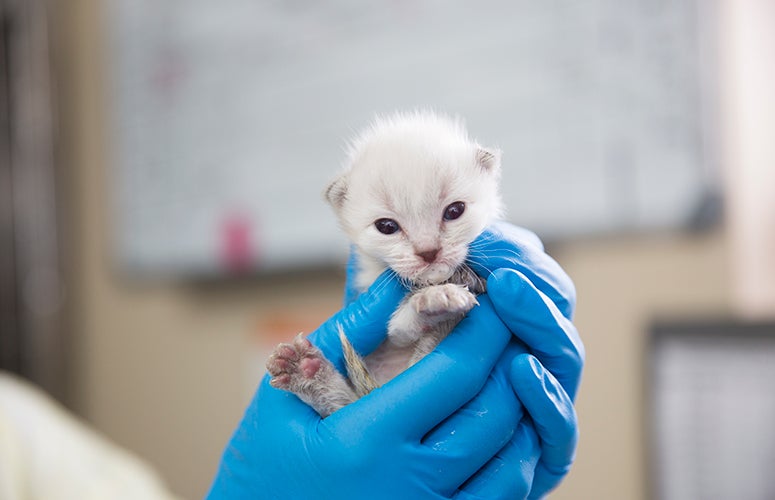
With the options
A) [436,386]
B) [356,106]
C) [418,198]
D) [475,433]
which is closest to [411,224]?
[418,198]

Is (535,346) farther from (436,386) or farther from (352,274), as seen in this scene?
(352,274)

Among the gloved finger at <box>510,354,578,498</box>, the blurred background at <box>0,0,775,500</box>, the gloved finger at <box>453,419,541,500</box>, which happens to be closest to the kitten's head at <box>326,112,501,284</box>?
the gloved finger at <box>510,354,578,498</box>

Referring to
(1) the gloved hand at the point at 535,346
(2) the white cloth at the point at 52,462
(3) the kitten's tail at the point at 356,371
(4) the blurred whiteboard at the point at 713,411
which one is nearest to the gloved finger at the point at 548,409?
(1) the gloved hand at the point at 535,346

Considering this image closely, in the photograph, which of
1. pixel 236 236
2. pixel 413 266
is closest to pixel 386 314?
pixel 413 266

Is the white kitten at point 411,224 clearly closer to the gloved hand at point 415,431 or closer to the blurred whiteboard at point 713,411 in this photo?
the gloved hand at point 415,431

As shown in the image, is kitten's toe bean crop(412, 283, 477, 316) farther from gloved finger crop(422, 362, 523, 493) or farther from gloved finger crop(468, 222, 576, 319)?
gloved finger crop(422, 362, 523, 493)
